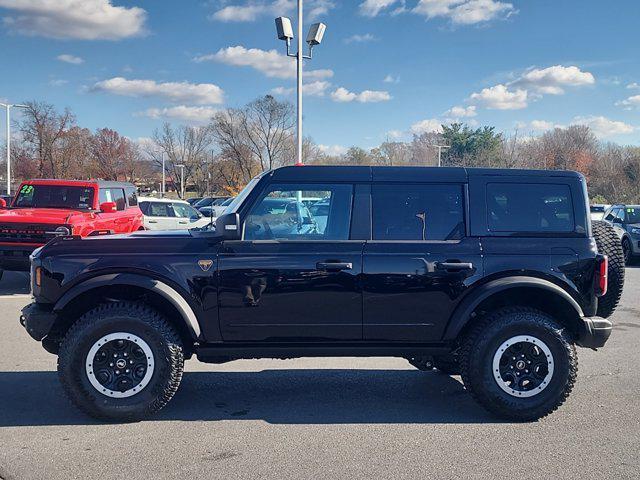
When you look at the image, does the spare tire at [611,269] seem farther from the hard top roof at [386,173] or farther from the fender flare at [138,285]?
the fender flare at [138,285]

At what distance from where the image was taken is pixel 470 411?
4906 millimetres

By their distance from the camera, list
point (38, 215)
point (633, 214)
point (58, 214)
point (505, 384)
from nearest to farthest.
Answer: point (505, 384)
point (38, 215)
point (58, 214)
point (633, 214)

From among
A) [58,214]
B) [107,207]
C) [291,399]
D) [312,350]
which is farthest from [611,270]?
[107,207]

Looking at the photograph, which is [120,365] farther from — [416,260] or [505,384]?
[505,384]

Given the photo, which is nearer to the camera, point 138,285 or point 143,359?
point 138,285

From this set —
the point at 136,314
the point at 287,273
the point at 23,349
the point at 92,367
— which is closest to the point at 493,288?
the point at 287,273

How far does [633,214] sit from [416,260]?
49.2 feet

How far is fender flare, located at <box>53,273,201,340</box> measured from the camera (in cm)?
446

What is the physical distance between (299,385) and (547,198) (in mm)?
2799

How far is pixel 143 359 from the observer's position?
457 cm

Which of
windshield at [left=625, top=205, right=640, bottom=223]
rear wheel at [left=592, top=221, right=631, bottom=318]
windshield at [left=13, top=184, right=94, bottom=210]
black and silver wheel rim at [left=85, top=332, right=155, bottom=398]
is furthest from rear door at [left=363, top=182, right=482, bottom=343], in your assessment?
windshield at [left=625, top=205, right=640, bottom=223]

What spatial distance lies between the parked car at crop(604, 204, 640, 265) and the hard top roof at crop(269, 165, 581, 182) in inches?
495

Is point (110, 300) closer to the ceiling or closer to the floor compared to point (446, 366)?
closer to the ceiling

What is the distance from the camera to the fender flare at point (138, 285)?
4.46m
